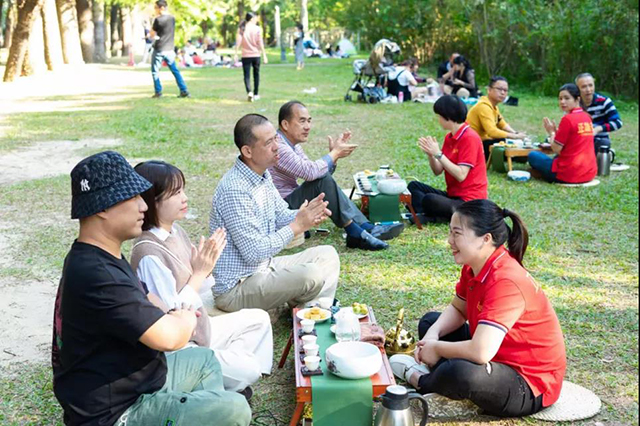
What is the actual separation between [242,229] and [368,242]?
2.30 meters

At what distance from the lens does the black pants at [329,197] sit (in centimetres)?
670

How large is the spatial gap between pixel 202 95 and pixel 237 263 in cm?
1523

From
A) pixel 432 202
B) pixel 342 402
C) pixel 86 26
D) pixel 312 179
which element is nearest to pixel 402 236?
pixel 432 202

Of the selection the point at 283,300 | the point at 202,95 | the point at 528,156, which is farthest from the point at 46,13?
the point at 283,300

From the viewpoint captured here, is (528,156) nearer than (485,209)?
No

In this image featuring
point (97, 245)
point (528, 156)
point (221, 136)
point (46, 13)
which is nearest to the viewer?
point (97, 245)

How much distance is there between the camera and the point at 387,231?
705 cm

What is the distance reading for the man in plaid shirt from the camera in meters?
Answer: 4.71

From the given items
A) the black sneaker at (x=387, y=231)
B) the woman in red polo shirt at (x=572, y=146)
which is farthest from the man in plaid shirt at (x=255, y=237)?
the woman in red polo shirt at (x=572, y=146)

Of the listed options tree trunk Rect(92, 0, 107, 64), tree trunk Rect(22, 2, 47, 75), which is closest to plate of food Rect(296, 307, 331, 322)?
tree trunk Rect(22, 2, 47, 75)

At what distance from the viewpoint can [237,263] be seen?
477 centimetres

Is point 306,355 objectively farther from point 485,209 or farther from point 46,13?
point 46,13

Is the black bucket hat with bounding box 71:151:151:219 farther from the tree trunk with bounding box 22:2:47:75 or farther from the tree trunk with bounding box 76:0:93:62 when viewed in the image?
the tree trunk with bounding box 76:0:93:62

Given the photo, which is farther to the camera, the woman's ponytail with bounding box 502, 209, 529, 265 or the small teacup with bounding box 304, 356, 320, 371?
the woman's ponytail with bounding box 502, 209, 529, 265
